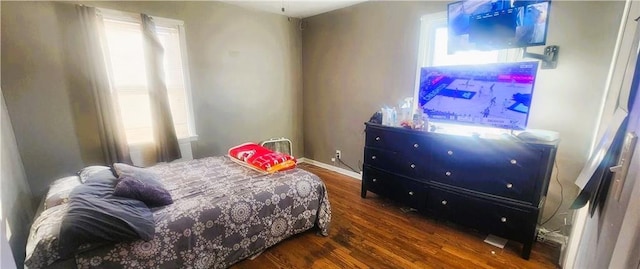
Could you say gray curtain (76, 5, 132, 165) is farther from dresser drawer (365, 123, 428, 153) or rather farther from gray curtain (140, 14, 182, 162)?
dresser drawer (365, 123, 428, 153)

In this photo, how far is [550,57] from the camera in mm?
1928

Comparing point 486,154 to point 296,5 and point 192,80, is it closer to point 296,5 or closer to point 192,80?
point 296,5

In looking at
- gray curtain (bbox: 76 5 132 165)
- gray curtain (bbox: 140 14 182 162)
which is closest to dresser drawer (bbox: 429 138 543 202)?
gray curtain (bbox: 140 14 182 162)

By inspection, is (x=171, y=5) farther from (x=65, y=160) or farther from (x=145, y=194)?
(x=145, y=194)

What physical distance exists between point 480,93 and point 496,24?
1.72 ft

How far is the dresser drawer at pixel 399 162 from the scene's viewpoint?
2.34 m

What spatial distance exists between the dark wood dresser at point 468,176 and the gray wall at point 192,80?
171 centimetres

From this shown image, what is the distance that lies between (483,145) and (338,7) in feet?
7.83

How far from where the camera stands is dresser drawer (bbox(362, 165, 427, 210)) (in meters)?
2.38

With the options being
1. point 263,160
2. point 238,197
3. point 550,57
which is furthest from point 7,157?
point 550,57

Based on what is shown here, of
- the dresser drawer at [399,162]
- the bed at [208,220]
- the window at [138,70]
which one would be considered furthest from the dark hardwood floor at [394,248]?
the window at [138,70]

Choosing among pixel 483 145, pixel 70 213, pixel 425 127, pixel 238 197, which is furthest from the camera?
pixel 425 127

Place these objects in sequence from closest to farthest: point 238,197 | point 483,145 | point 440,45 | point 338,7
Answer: point 238,197
point 483,145
point 440,45
point 338,7

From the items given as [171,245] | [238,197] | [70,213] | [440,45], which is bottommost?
[171,245]
